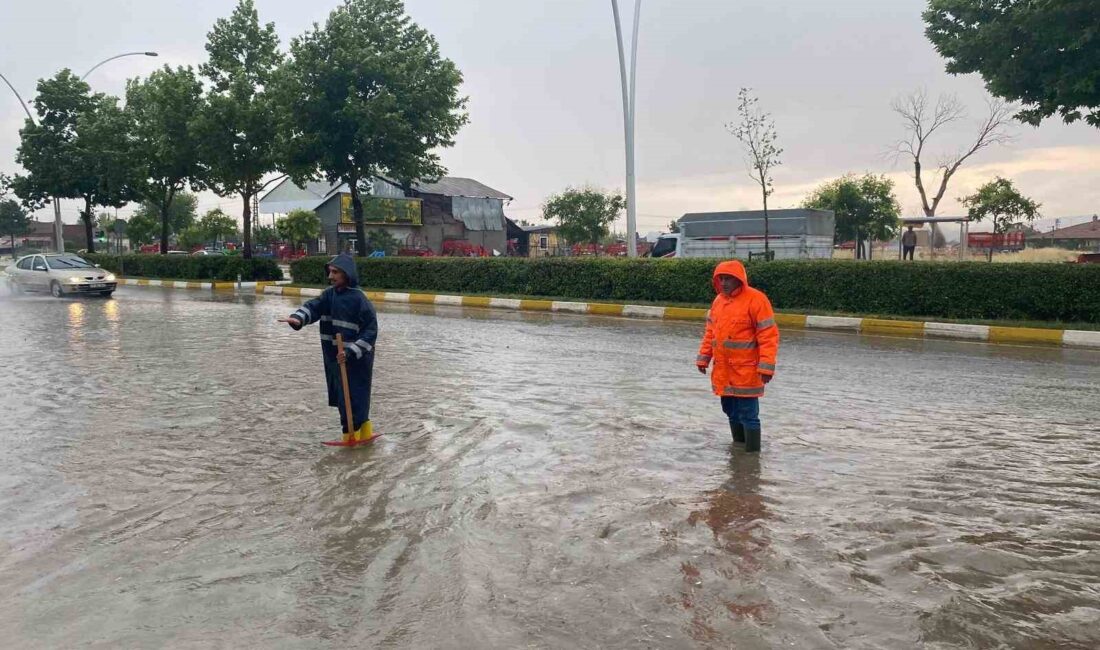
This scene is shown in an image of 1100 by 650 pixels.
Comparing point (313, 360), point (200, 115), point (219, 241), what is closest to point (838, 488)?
point (313, 360)

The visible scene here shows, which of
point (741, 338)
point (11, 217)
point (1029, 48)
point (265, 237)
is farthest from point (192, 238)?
point (741, 338)

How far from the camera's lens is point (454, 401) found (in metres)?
7.97

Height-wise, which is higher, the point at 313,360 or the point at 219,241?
the point at 219,241

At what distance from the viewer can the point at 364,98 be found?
88.4 feet

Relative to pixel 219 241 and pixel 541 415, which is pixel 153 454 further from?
pixel 219 241

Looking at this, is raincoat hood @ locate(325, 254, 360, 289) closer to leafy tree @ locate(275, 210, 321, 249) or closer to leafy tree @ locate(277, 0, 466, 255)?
leafy tree @ locate(277, 0, 466, 255)

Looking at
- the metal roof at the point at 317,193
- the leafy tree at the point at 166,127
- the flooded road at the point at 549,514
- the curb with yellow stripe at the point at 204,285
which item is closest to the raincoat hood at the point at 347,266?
the flooded road at the point at 549,514

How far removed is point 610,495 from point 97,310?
17.8m

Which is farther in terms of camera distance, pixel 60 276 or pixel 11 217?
pixel 11 217

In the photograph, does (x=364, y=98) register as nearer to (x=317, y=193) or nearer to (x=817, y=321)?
(x=817, y=321)

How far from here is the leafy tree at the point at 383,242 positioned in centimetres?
4612

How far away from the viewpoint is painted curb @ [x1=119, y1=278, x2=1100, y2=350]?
1340 centimetres

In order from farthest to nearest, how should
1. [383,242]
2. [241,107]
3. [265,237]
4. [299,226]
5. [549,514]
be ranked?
[265,237] < [299,226] < [383,242] < [241,107] < [549,514]

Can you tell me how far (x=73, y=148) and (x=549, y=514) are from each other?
41.6 metres
